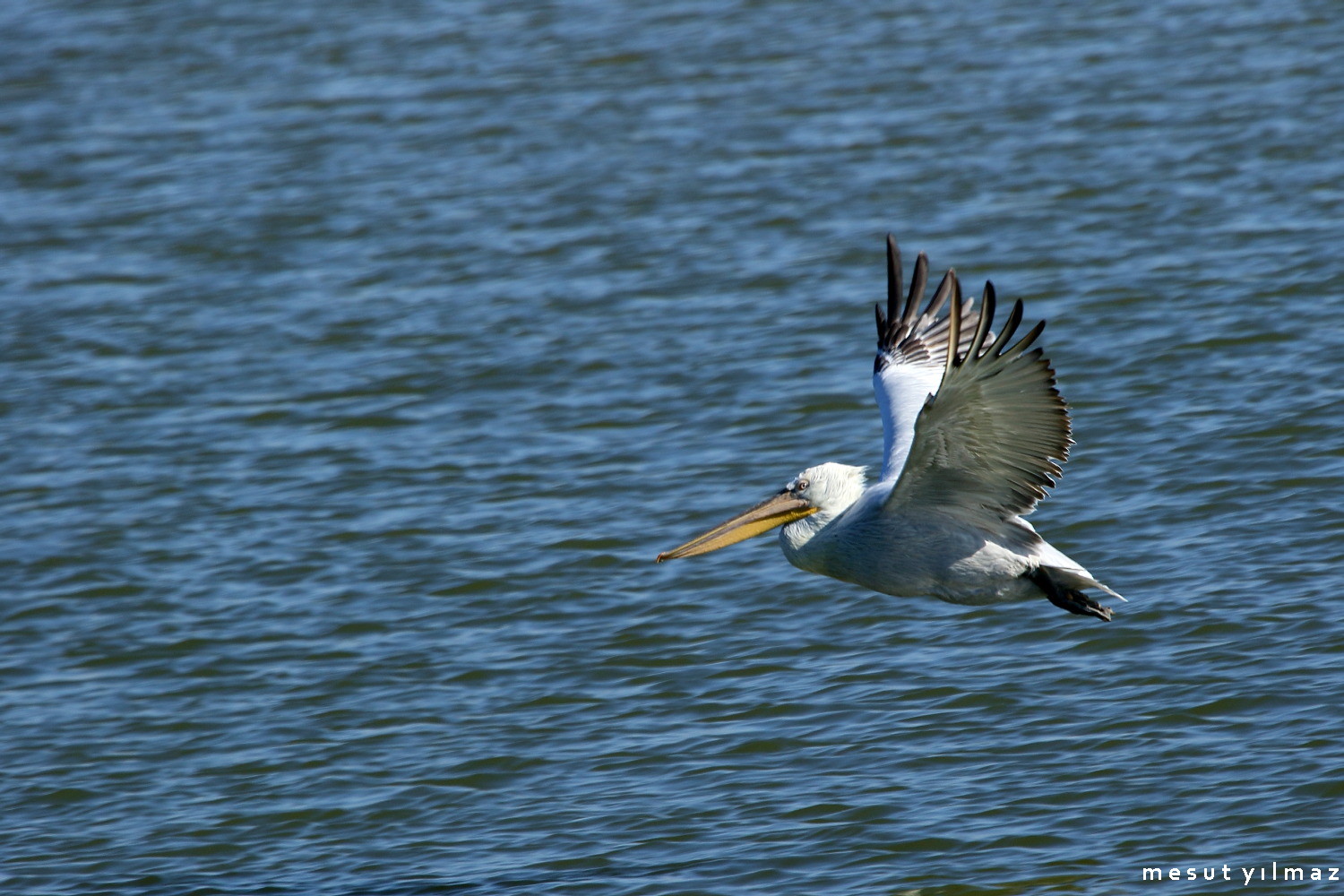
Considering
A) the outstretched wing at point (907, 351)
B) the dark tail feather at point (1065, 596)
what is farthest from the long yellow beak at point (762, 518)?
the dark tail feather at point (1065, 596)

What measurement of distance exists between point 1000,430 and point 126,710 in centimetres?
437

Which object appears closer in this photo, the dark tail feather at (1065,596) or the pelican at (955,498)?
the pelican at (955,498)

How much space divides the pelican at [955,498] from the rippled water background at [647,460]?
2.72 ft

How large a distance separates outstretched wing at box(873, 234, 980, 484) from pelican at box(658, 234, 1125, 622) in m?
0.01

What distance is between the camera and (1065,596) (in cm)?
687

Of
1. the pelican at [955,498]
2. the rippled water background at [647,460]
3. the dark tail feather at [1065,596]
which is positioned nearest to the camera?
the pelican at [955,498]

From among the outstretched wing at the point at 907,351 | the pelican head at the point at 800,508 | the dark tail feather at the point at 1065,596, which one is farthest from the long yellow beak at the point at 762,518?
the dark tail feather at the point at 1065,596

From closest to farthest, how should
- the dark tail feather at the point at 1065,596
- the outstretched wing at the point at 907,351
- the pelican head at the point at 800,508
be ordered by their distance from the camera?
1. the dark tail feather at the point at 1065,596
2. the pelican head at the point at 800,508
3. the outstretched wing at the point at 907,351

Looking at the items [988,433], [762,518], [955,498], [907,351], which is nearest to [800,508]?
[762,518]

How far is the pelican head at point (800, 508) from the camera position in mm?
7184

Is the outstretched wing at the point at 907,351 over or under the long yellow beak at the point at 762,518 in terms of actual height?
over

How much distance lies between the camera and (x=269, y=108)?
18047 millimetres

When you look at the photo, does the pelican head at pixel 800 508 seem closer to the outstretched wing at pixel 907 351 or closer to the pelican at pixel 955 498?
the pelican at pixel 955 498

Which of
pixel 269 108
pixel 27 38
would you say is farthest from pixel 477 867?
pixel 27 38
